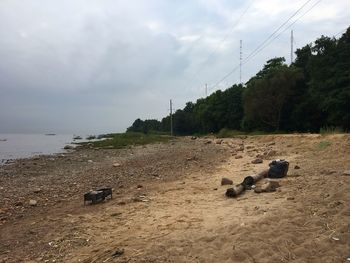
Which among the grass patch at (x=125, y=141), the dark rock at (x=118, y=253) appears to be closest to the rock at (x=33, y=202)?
the dark rock at (x=118, y=253)

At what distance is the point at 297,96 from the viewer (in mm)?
53438

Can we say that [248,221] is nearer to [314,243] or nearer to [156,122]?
[314,243]

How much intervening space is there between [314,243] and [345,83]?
3563 cm

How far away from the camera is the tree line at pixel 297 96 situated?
129 ft

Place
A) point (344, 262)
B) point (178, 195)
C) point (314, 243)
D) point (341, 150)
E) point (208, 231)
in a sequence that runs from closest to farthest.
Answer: point (344, 262) → point (314, 243) → point (208, 231) → point (178, 195) → point (341, 150)

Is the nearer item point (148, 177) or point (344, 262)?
point (344, 262)

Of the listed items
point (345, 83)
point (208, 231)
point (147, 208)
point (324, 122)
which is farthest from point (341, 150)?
point (324, 122)

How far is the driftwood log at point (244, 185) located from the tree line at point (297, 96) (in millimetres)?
28576

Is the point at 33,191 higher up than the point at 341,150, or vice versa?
the point at 341,150

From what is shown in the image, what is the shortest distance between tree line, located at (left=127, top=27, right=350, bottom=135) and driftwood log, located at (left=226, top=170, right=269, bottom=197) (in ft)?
93.8

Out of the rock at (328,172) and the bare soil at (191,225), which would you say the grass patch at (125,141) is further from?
the rock at (328,172)

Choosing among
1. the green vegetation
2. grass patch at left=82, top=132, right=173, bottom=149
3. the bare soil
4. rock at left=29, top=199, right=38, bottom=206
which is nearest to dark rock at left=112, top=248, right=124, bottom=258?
the bare soil

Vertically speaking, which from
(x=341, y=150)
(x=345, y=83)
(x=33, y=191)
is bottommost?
(x=33, y=191)

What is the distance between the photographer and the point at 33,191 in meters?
14.3
